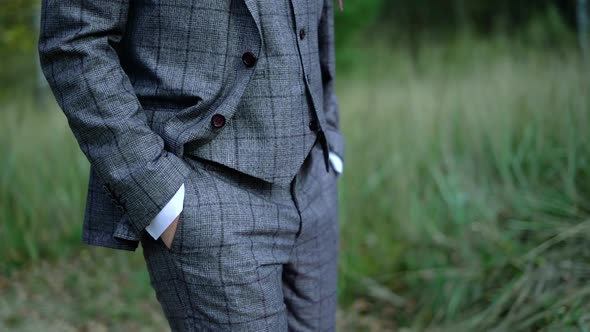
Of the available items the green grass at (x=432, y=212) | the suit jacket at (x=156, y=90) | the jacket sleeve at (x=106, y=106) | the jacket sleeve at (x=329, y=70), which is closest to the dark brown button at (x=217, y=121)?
the suit jacket at (x=156, y=90)

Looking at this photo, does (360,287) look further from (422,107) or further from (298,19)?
(298,19)

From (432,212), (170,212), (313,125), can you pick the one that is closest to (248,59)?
(313,125)

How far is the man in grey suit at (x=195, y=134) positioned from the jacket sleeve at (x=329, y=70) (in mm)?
328

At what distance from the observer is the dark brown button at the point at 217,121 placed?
4.68 feet

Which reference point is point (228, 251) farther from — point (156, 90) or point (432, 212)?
point (432, 212)

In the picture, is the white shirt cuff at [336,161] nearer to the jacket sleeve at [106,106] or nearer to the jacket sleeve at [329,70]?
the jacket sleeve at [329,70]

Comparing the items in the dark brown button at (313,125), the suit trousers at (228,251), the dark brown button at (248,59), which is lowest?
the suit trousers at (228,251)

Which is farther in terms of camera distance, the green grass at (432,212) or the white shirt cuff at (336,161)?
the green grass at (432,212)

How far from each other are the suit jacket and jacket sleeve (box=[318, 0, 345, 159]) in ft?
1.14

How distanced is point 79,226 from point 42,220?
0.75ft

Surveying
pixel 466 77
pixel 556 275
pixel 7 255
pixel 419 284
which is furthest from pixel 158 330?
pixel 466 77

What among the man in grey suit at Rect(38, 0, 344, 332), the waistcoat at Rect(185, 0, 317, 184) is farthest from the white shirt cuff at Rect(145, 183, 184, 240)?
the waistcoat at Rect(185, 0, 317, 184)

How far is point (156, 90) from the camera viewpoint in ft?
4.78

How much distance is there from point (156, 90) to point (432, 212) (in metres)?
2.83
